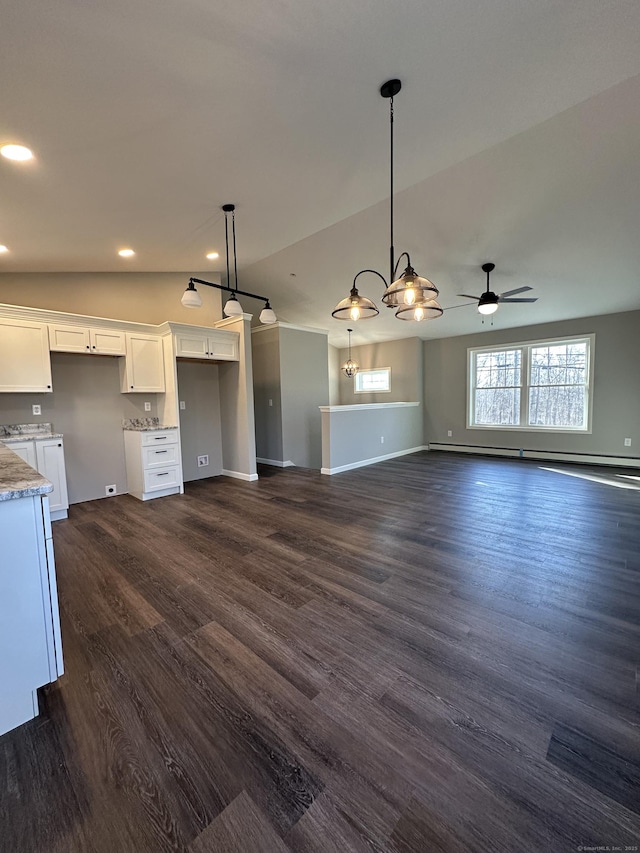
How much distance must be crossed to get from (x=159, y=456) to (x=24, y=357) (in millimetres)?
1748

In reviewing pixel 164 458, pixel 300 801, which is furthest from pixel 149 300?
pixel 300 801

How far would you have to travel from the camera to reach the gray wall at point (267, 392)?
21.6 feet

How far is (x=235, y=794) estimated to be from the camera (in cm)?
109

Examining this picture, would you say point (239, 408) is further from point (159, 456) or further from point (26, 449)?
point (26, 449)

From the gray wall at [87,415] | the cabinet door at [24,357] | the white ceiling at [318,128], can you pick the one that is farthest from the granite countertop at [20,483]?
the gray wall at [87,415]

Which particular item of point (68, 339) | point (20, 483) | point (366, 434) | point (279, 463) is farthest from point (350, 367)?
point (20, 483)

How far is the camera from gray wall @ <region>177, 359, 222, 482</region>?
534 cm

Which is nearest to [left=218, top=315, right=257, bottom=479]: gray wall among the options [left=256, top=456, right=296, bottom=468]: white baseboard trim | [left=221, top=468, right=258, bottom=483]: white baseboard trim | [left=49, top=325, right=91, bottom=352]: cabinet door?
[left=221, top=468, right=258, bottom=483]: white baseboard trim

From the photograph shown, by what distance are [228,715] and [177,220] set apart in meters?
3.88

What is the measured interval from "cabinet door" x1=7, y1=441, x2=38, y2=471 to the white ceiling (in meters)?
1.89

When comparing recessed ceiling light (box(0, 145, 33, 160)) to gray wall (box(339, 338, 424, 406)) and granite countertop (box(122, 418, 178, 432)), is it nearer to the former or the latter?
granite countertop (box(122, 418, 178, 432))

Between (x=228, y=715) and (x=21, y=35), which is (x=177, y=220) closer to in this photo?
(x=21, y=35)

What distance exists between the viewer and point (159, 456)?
4.51 m

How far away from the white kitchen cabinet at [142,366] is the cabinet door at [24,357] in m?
0.85
